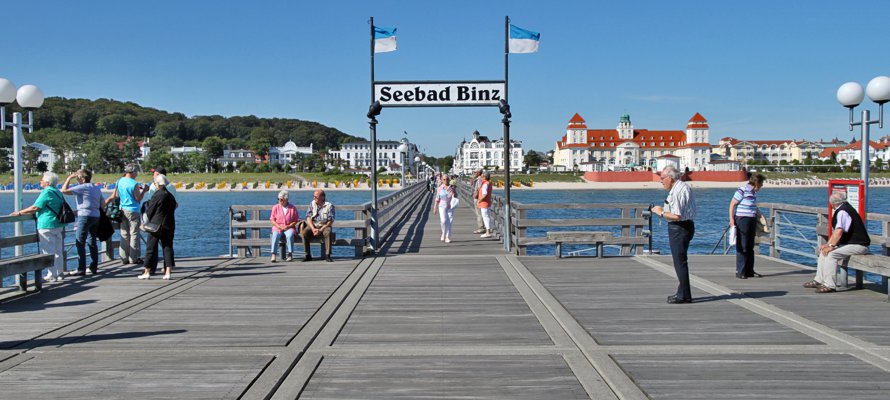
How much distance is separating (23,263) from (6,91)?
3.61 meters

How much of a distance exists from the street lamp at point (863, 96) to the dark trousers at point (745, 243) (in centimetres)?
156

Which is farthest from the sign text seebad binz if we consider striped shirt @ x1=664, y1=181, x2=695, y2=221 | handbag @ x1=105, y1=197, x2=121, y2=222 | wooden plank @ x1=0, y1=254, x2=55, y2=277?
wooden plank @ x1=0, y1=254, x2=55, y2=277

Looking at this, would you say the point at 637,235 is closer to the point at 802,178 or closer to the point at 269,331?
the point at 269,331

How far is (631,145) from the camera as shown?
17638cm

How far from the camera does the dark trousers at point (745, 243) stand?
33.5 ft

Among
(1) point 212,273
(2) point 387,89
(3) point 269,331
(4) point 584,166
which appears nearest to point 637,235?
(2) point 387,89

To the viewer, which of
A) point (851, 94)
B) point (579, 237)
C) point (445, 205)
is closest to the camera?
point (851, 94)

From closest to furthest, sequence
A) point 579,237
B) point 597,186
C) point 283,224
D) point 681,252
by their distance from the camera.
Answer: point 681,252 → point 283,224 → point 579,237 → point 597,186

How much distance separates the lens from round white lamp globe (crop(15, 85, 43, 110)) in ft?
37.9

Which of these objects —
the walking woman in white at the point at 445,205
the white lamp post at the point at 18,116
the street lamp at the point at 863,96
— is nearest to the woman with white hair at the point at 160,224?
the white lamp post at the point at 18,116

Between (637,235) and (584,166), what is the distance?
6289 inches

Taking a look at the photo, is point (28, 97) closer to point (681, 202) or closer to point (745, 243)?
point (681, 202)

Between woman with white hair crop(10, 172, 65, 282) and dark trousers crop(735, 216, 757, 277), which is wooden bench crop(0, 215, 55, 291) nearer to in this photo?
woman with white hair crop(10, 172, 65, 282)

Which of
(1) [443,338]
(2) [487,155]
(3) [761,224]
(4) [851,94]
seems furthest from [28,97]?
(2) [487,155]
